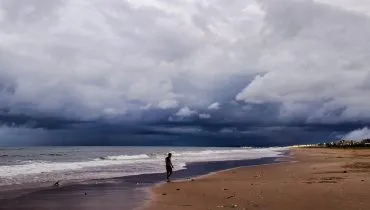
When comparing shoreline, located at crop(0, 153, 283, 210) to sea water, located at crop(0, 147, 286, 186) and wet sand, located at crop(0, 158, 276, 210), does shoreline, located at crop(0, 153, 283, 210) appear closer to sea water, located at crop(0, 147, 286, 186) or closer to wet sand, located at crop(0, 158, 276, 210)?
wet sand, located at crop(0, 158, 276, 210)

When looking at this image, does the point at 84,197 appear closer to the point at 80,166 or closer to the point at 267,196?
the point at 267,196

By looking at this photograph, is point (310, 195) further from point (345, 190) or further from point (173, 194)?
point (173, 194)

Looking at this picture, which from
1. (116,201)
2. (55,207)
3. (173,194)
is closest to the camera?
(55,207)

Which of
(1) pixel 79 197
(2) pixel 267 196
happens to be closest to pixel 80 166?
(1) pixel 79 197

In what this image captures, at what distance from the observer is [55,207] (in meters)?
16.3

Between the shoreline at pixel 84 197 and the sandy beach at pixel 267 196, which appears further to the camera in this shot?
the shoreline at pixel 84 197

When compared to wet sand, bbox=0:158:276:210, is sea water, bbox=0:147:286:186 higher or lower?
higher

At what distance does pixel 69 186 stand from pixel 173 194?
6.50 m

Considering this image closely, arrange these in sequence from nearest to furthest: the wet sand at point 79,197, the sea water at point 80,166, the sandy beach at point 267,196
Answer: the sandy beach at point 267,196
the wet sand at point 79,197
the sea water at point 80,166

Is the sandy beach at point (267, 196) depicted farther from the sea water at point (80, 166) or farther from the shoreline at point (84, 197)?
the sea water at point (80, 166)

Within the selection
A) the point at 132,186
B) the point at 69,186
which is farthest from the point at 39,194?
the point at 132,186

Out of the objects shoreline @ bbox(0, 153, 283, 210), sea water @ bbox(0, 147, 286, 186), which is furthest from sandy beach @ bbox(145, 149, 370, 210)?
sea water @ bbox(0, 147, 286, 186)

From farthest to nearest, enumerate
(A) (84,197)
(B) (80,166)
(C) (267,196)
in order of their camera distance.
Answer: (B) (80,166) → (A) (84,197) → (C) (267,196)

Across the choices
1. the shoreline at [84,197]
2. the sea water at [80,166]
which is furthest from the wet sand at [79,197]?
the sea water at [80,166]
